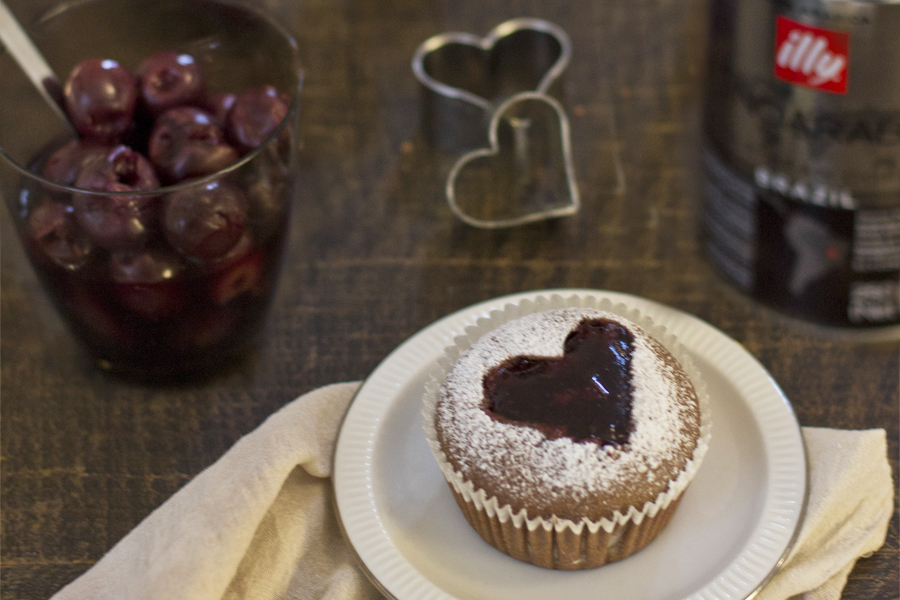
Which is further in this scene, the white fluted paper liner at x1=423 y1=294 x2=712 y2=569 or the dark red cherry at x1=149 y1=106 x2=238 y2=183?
the dark red cherry at x1=149 y1=106 x2=238 y2=183

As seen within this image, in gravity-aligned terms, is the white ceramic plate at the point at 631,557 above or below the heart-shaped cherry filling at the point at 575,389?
below

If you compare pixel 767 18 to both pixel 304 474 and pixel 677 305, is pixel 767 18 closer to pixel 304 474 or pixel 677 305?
pixel 677 305

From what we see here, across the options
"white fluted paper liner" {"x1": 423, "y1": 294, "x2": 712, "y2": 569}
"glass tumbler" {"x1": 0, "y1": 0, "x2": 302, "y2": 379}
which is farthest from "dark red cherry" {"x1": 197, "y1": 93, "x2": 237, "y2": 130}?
"white fluted paper liner" {"x1": 423, "y1": 294, "x2": 712, "y2": 569}

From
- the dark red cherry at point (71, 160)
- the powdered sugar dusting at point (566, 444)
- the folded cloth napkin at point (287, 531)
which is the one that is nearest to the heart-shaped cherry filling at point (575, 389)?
the powdered sugar dusting at point (566, 444)

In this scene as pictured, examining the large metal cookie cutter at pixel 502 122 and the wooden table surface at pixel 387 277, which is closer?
the wooden table surface at pixel 387 277

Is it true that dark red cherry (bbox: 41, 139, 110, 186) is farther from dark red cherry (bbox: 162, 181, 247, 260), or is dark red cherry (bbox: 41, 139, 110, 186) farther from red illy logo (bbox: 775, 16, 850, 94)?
red illy logo (bbox: 775, 16, 850, 94)

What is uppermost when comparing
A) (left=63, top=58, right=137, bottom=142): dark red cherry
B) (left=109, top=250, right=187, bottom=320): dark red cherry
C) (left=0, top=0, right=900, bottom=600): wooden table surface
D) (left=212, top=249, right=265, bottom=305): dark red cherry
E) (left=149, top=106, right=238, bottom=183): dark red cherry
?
(left=63, top=58, right=137, bottom=142): dark red cherry

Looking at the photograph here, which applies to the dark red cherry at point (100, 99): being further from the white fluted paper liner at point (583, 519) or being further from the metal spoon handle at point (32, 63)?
the white fluted paper liner at point (583, 519)
